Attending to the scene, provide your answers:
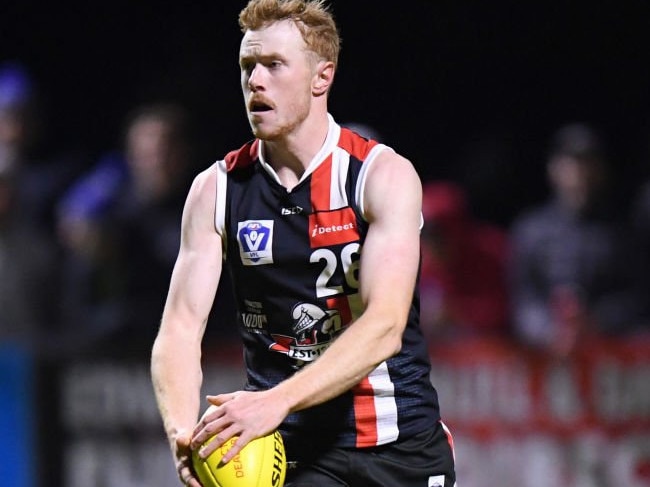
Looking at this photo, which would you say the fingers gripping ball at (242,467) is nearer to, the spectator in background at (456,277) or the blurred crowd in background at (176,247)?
the blurred crowd in background at (176,247)

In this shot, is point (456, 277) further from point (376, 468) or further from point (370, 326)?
point (370, 326)

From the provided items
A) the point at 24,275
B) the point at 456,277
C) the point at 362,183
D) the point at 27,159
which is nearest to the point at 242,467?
the point at 362,183

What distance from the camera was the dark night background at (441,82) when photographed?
26.5 ft

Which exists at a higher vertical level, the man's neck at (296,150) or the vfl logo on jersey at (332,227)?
the man's neck at (296,150)

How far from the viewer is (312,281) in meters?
3.96

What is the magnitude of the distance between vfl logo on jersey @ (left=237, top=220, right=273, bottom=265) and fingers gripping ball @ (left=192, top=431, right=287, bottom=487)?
57 cm

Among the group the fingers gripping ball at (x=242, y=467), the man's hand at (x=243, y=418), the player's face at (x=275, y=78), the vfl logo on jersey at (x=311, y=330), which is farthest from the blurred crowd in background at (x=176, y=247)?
the man's hand at (x=243, y=418)

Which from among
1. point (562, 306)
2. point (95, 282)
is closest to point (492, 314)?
point (562, 306)

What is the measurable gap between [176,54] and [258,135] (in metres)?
5.12

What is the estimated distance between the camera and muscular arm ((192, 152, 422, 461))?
345 centimetres

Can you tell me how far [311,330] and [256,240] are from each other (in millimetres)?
317

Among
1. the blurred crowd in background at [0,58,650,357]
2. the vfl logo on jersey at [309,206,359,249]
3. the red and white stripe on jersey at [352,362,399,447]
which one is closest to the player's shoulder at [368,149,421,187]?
the vfl logo on jersey at [309,206,359,249]

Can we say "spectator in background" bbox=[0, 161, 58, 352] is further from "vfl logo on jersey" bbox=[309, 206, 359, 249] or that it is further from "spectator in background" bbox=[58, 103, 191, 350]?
"vfl logo on jersey" bbox=[309, 206, 359, 249]

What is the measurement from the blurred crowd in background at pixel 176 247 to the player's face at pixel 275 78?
3.29 m
